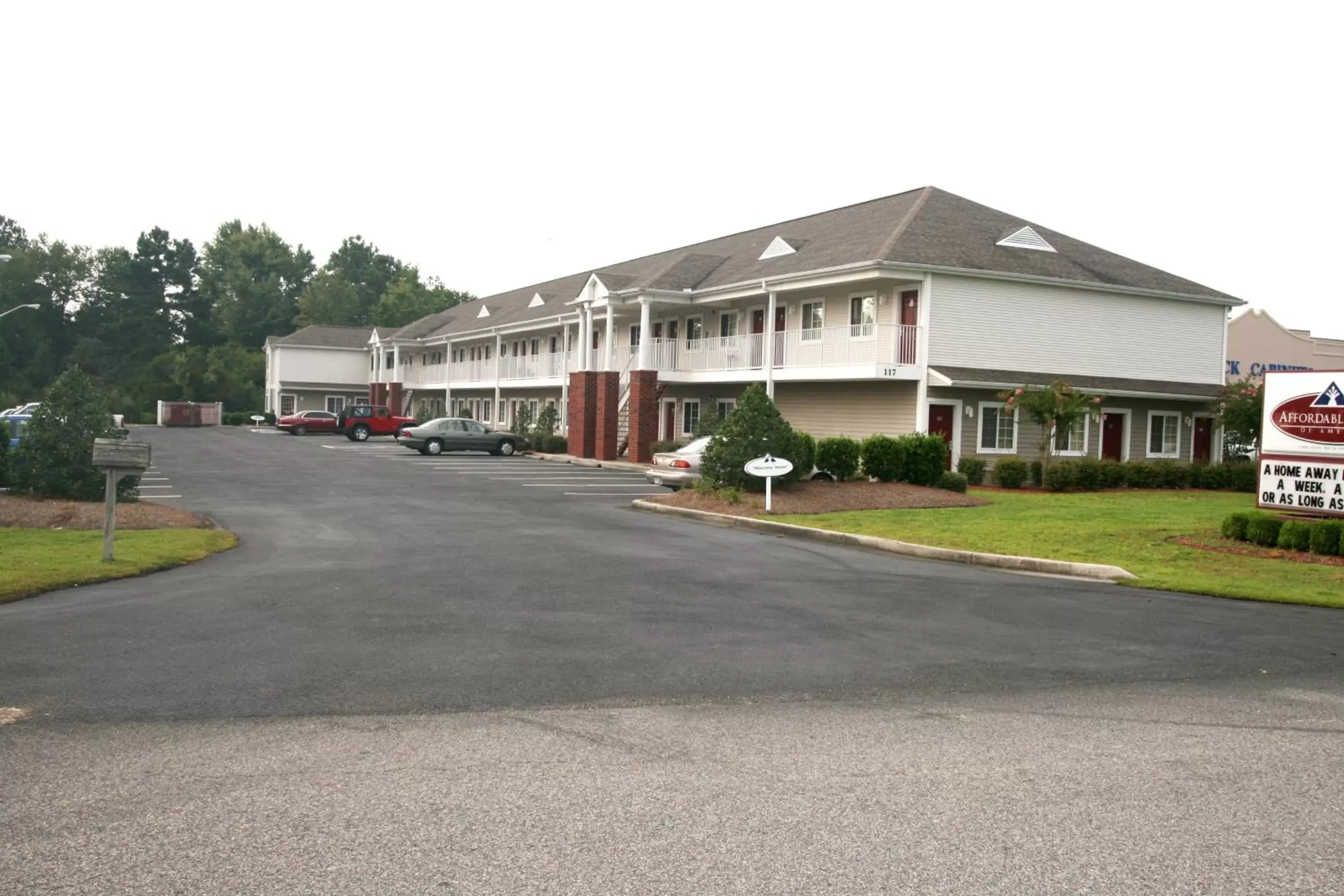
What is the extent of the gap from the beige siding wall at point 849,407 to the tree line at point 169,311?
6477 centimetres

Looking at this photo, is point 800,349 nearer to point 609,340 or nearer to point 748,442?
point 609,340

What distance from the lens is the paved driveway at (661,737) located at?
15.0ft

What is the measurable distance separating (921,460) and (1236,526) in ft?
32.2

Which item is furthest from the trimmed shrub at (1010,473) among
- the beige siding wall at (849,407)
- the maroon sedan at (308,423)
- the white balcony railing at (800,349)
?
the maroon sedan at (308,423)

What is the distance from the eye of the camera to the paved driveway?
4574 millimetres

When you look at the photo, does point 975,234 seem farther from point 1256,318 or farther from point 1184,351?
point 1256,318

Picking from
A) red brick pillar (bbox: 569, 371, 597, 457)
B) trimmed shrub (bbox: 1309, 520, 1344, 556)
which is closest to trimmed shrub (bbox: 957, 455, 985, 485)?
trimmed shrub (bbox: 1309, 520, 1344, 556)

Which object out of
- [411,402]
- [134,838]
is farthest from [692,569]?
[411,402]

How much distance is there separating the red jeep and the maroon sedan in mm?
2268

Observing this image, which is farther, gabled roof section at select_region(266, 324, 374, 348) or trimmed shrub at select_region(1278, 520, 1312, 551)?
gabled roof section at select_region(266, 324, 374, 348)

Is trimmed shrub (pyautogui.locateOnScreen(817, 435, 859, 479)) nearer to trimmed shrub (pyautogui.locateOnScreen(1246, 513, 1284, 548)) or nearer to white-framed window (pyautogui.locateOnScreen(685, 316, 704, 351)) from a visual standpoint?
trimmed shrub (pyautogui.locateOnScreen(1246, 513, 1284, 548))

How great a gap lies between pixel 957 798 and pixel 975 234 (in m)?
31.1

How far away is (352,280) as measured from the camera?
5103 inches

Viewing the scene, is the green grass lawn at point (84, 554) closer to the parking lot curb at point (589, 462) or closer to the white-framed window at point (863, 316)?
the parking lot curb at point (589, 462)
